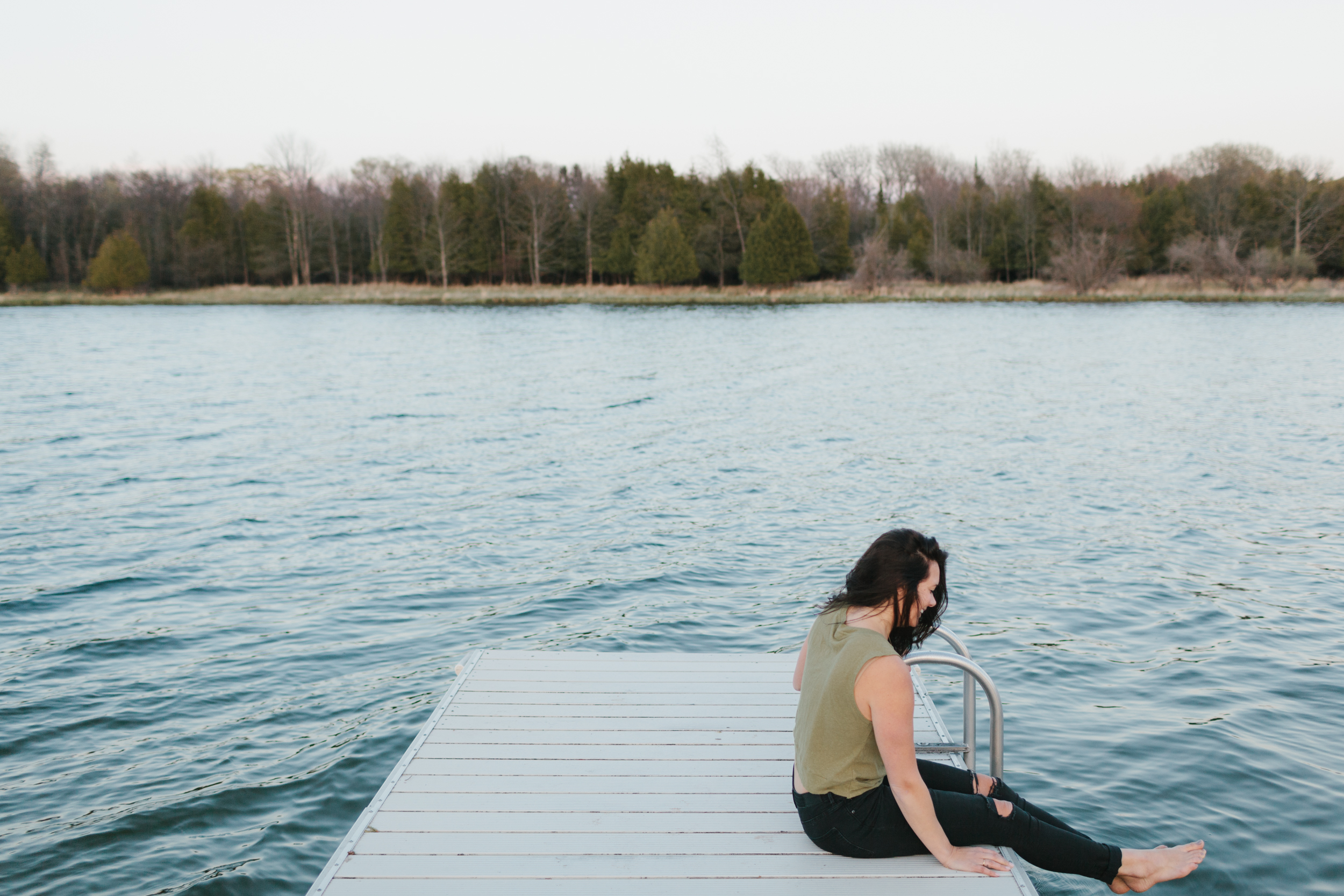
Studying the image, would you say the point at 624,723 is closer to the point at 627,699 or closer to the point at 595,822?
the point at 627,699

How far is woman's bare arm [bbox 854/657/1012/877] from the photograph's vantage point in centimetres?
361

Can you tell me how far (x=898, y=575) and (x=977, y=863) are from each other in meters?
1.25

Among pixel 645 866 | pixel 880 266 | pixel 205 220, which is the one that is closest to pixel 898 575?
pixel 645 866

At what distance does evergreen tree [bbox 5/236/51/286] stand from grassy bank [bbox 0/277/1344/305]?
140 cm

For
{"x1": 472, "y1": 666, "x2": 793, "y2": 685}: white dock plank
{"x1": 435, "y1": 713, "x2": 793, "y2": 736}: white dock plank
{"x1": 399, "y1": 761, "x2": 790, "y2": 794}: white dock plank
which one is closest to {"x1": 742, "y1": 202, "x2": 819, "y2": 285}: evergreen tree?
{"x1": 472, "y1": 666, "x2": 793, "y2": 685}: white dock plank

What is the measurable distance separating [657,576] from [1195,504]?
804cm

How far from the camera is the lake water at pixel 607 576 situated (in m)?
5.89

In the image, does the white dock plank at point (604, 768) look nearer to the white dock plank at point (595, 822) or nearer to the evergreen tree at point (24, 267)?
the white dock plank at point (595, 822)

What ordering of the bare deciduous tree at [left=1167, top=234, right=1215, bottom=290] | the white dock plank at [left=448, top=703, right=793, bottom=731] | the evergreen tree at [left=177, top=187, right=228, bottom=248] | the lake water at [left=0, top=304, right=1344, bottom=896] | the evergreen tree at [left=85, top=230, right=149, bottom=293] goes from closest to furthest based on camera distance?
the white dock plank at [left=448, top=703, right=793, bottom=731] < the lake water at [left=0, top=304, right=1344, bottom=896] < the bare deciduous tree at [left=1167, top=234, right=1215, bottom=290] < the evergreen tree at [left=85, top=230, right=149, bottom=293] < the evergreen tree at [left=177, top=187, right=228, bottom=248]

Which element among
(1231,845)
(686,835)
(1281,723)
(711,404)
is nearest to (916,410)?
(711,404)

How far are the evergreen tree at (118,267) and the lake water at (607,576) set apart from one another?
5647 cm

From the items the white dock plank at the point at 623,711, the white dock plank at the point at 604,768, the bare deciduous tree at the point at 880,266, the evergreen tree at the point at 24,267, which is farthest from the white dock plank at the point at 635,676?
the evergreen tree at the point at 24,267

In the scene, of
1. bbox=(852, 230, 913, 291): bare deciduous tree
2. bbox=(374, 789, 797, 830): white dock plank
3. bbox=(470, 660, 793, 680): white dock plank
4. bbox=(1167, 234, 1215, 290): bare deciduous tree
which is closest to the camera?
bbox=(374, 789, 797, 830): white dock plank

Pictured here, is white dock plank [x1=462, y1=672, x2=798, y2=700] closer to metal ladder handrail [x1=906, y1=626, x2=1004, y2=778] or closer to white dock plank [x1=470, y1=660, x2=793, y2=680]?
white dock plank [x1=470, y1=660, x2=793, y2=680]
